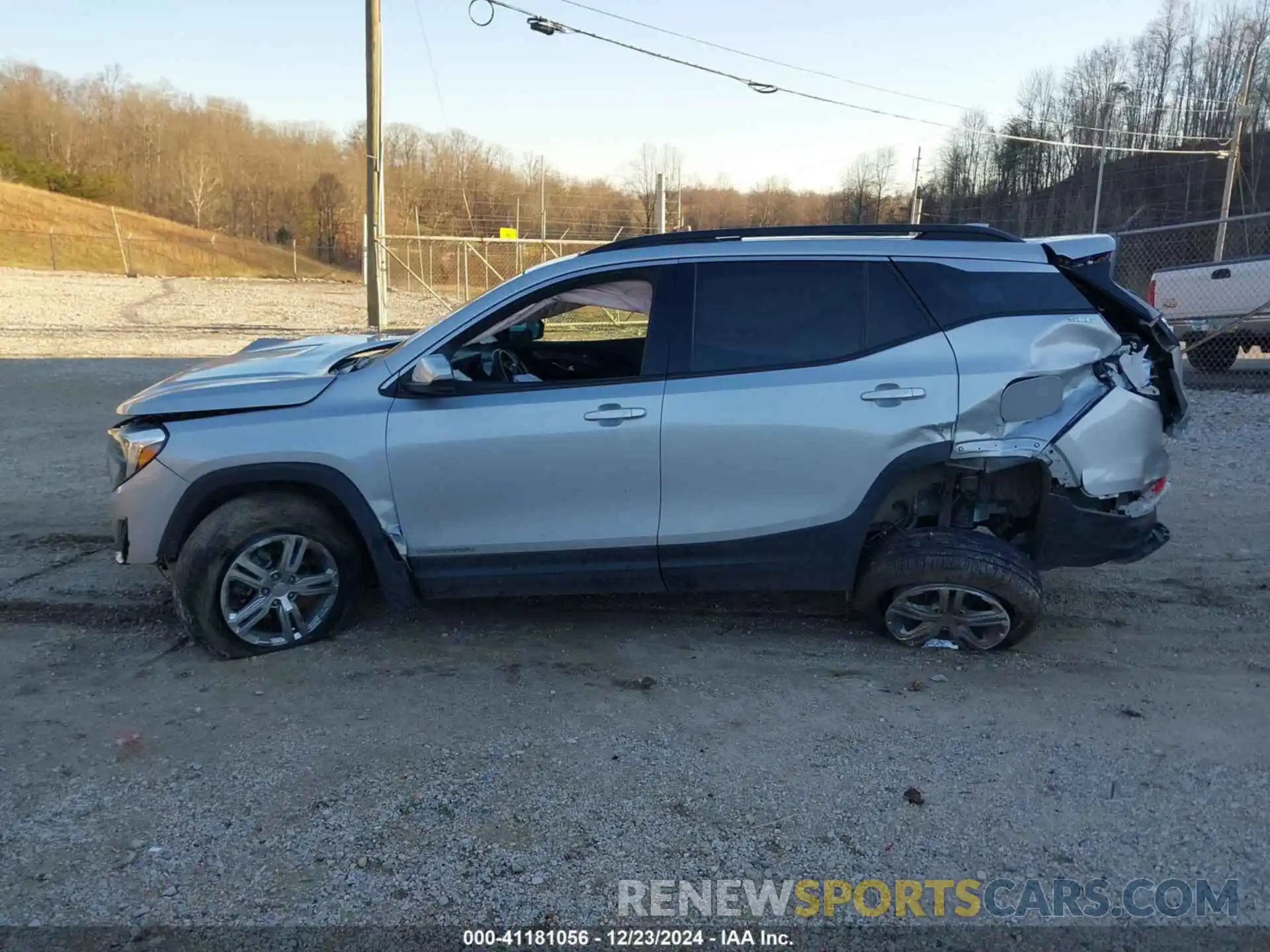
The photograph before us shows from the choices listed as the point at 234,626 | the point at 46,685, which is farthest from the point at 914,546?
the point at 46,685

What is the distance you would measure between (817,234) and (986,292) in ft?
2.72

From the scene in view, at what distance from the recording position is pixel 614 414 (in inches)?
156

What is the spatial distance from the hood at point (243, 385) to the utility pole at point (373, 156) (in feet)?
37.4

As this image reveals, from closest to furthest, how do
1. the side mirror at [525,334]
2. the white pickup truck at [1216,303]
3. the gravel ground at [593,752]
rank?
the gravel ground at [593,752]
the side mirror at [525,334]
the white pickup truck at [1216,303]

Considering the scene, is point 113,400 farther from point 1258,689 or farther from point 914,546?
point 1258,689

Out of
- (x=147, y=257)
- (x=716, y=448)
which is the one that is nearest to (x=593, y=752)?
(x=716, y=448)

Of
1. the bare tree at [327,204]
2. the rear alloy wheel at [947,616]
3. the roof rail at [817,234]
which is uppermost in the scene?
the bare tree at [327,204]

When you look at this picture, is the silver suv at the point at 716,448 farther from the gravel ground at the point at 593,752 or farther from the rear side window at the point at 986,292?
the gravel ground at the point at 593,752

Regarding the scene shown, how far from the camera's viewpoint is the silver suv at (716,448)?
3977mm

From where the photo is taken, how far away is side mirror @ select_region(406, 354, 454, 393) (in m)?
3.93

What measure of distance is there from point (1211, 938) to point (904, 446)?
2.10m

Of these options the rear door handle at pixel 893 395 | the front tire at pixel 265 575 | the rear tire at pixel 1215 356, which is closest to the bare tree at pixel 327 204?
the rear tire at pixel 1215 356

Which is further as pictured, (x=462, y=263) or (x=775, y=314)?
(x=462, y=263)

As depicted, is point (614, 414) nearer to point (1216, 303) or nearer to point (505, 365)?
point (505, 365)
